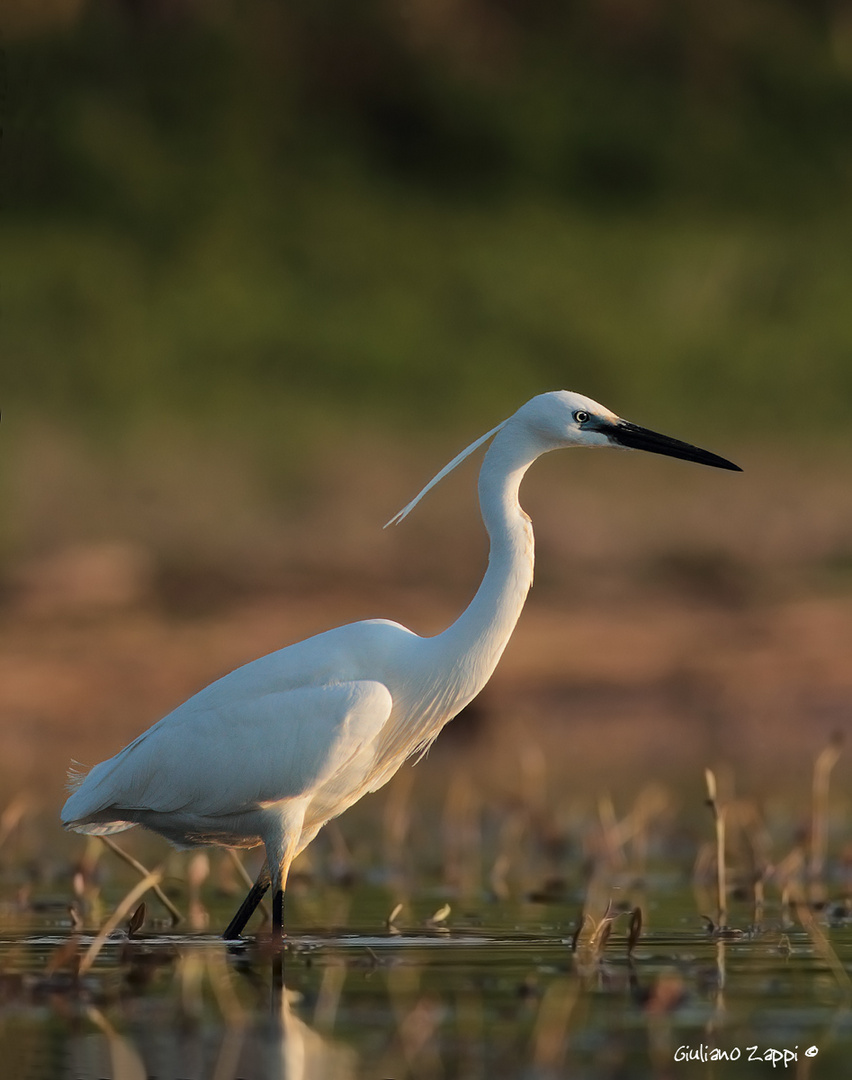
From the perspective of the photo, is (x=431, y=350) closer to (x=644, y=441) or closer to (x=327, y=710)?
(x=644, y=441)

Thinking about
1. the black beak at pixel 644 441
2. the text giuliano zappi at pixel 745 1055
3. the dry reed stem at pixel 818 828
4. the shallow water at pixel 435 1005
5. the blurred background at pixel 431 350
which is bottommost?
the text giuliano zappi at pixel 745 1055

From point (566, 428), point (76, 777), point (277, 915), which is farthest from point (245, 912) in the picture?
point (566, 428)

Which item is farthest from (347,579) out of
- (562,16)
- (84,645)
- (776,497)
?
(562,16)

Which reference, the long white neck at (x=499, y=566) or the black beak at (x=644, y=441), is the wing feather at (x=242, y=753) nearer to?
the long white neck at (x=499, y=566)

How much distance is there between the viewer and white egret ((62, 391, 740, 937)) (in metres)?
6.01

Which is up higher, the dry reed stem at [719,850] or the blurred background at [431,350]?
the blurred background at [431,350]

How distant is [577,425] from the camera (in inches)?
238

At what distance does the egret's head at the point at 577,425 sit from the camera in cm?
602

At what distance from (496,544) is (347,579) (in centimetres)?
826

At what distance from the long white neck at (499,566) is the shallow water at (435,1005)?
84 centimetres

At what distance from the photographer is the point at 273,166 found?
21109 millimetres

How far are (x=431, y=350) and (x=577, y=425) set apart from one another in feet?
41.8

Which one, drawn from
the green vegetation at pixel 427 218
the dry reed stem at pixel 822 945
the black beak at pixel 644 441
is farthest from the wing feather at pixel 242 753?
the green vegetation at pixel 427 218

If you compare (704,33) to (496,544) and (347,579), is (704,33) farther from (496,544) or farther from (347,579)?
(496,544)
